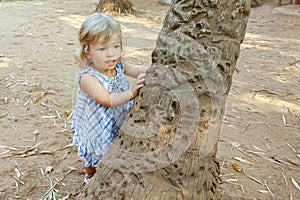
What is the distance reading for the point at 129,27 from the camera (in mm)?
8070

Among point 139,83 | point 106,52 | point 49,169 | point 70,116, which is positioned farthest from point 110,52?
point 70,116

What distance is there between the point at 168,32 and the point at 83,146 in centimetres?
87

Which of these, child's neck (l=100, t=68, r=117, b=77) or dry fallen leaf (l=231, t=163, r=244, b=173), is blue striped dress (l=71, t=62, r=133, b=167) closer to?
child's neck (l=100, t=68, r=117, b=77)

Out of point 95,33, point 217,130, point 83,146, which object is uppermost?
point 95,33

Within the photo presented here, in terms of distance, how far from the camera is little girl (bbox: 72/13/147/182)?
6.42ft

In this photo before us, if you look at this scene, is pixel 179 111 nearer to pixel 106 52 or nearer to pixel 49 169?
pixel 106 52

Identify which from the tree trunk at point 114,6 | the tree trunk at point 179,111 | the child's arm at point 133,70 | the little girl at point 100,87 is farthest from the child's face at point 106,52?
the tree trunk at point 114,6

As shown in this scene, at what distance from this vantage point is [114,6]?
29.9ft

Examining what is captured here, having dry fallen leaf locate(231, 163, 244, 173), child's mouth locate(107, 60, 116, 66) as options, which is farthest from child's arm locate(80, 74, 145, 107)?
dry fallen leaf locate(231, 163, 244, 173)

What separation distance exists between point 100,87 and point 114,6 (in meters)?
7.48

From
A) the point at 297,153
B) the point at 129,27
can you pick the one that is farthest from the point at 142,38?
the point at 297,153

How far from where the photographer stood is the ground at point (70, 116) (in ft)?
7.90

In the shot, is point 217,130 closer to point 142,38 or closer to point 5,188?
point 5,188

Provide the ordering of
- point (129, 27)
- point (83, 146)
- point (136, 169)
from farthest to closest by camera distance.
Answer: point (129, 27) → point (83, 146) → point (136, 169)
